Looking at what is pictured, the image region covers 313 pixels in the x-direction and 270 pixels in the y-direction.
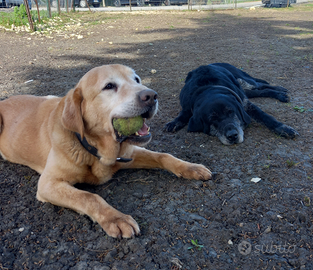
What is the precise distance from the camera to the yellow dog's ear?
2.50 m

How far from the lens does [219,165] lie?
327 centimetres

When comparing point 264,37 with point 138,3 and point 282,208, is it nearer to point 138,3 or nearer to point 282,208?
point 282,208

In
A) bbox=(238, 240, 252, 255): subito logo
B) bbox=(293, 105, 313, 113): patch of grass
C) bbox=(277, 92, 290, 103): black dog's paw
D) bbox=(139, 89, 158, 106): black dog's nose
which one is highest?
bbox=(139, 89, 158, 106): black dog's nose

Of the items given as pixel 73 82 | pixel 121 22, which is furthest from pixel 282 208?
pixel 121 22

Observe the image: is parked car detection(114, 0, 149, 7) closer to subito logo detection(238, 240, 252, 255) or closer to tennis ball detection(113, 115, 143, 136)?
tennis ball detection(113, 115, 143, 136)

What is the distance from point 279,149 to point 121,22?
41.9 ft

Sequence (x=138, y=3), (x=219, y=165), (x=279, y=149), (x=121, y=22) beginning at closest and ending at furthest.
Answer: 1. (x=219, y=165)
2. (x=279, y=149)
3. (x=121, y=22)
4. (x=138, y=3)

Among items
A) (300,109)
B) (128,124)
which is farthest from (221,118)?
(128,124)

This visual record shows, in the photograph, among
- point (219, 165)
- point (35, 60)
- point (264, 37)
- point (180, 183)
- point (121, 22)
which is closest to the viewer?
point (180, 183)

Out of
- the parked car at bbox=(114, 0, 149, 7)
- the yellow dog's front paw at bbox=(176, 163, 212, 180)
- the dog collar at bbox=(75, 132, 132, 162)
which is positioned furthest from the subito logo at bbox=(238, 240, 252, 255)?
the parked car at bbox=(114, 0, 149, 7)

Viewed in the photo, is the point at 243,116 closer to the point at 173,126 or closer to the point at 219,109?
the point at 219,109

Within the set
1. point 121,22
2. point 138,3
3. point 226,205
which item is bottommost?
point 226,205

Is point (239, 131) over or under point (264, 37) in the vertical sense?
under

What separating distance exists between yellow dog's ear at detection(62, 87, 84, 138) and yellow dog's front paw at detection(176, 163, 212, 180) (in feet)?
3.59
